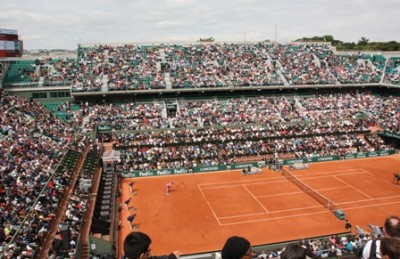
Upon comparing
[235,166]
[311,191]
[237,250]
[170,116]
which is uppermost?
[237,250]

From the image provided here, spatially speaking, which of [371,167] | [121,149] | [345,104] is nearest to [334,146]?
[371,167]

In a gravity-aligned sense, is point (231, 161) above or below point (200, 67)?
below

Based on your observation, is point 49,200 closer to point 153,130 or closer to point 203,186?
point 203,186

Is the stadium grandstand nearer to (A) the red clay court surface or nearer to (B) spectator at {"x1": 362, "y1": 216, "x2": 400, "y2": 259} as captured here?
(A) the red clay court surface

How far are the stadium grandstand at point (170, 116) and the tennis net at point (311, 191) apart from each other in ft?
0.72

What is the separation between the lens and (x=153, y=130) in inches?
1956

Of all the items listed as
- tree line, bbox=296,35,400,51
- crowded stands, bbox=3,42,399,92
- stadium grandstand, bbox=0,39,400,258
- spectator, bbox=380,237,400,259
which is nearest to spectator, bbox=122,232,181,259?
spectator, bbox=380,237,400,259

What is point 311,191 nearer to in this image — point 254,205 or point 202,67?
point 254,205

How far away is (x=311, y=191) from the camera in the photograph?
36156mm

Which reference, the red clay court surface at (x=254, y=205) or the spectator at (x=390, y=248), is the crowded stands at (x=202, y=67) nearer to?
the red clay court surface at (x=254, y=205)

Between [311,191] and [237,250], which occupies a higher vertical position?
[237,250]

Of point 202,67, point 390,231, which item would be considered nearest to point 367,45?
point 202,67

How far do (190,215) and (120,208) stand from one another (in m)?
6.37

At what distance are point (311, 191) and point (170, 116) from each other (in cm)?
2579
